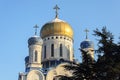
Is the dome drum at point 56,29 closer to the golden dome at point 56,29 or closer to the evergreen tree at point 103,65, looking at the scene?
the golden dome at point 56,29

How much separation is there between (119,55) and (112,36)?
1039 millimetres

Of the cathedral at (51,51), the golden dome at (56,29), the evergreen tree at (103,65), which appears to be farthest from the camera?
the golden dome at (56,29)

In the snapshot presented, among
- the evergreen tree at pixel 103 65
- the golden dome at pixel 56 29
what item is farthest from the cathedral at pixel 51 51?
the evergreen tree at pixel 103 65

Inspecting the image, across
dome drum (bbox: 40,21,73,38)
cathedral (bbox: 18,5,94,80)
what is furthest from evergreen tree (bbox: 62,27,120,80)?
dome drum (bbox: 40,21,73,38)

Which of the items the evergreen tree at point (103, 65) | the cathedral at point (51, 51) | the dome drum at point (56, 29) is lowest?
the evergreen tree at point (103, 65)

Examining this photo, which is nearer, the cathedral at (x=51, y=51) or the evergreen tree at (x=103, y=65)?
the evergreen tree at (x=103, y=65)

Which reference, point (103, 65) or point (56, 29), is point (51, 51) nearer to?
point (56, 29)

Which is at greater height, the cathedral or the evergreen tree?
the cathedral

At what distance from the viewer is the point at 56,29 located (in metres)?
37.6

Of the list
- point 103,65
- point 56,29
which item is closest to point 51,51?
point 56,29

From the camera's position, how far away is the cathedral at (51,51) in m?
34.4

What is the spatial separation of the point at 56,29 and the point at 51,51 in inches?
97.2

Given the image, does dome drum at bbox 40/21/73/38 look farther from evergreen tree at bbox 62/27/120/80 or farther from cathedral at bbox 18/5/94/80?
evergreen tree at bbox 62/27/120/80

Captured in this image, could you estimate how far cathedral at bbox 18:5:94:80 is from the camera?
113ft
